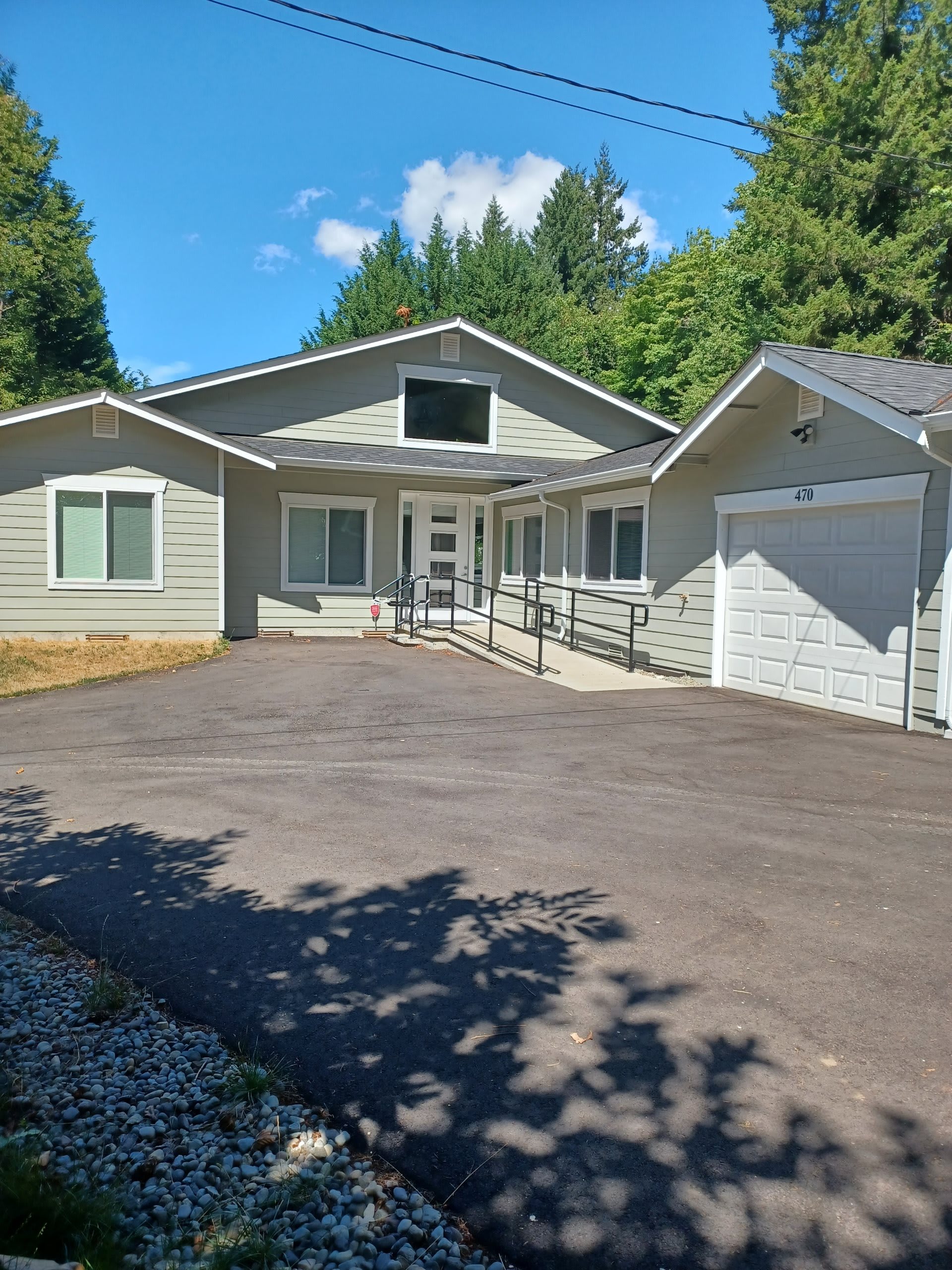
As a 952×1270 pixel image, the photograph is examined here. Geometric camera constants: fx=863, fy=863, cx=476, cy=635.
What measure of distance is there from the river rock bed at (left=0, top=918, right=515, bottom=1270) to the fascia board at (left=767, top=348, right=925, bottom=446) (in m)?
8.16

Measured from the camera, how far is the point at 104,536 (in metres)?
14.3

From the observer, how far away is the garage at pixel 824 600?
30.6 feet

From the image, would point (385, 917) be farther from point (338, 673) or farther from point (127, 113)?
point (127, 113)

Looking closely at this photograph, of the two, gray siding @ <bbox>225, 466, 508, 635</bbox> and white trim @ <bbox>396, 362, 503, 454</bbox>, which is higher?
white trim @ <bbox>396, 362, 503, 454</bbox>

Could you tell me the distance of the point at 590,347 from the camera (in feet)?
131

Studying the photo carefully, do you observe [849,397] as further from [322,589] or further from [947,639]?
[322,589]

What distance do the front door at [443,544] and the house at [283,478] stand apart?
35 mm

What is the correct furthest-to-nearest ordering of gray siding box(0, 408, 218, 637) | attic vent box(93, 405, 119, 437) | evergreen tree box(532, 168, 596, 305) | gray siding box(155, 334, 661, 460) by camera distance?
evergreen tree box(532, 168, 596, 305)
gray siding box(155, 334, 661, 460)
attic vent box(93, 405, 119, 437)
gray siding box(0, 408, 218, 637)

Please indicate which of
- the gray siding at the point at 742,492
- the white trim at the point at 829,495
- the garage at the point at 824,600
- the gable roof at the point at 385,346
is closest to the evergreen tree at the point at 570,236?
the gable roof at the point at 385,346

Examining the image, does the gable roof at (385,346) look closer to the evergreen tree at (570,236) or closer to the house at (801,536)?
the house at (801,536)

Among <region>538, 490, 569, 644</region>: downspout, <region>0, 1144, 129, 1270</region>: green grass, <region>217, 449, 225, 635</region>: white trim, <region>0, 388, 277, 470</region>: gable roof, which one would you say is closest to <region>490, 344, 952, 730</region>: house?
<region>538, 490, 569, 644</region>: downspout

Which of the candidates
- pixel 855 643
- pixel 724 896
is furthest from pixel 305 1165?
pixel 855 643

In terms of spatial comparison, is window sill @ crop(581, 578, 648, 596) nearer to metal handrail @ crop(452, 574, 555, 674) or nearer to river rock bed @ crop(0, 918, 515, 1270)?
metal handrail @ crop(452, 574, 555, 674)

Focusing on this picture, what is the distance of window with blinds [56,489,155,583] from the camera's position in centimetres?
1409
